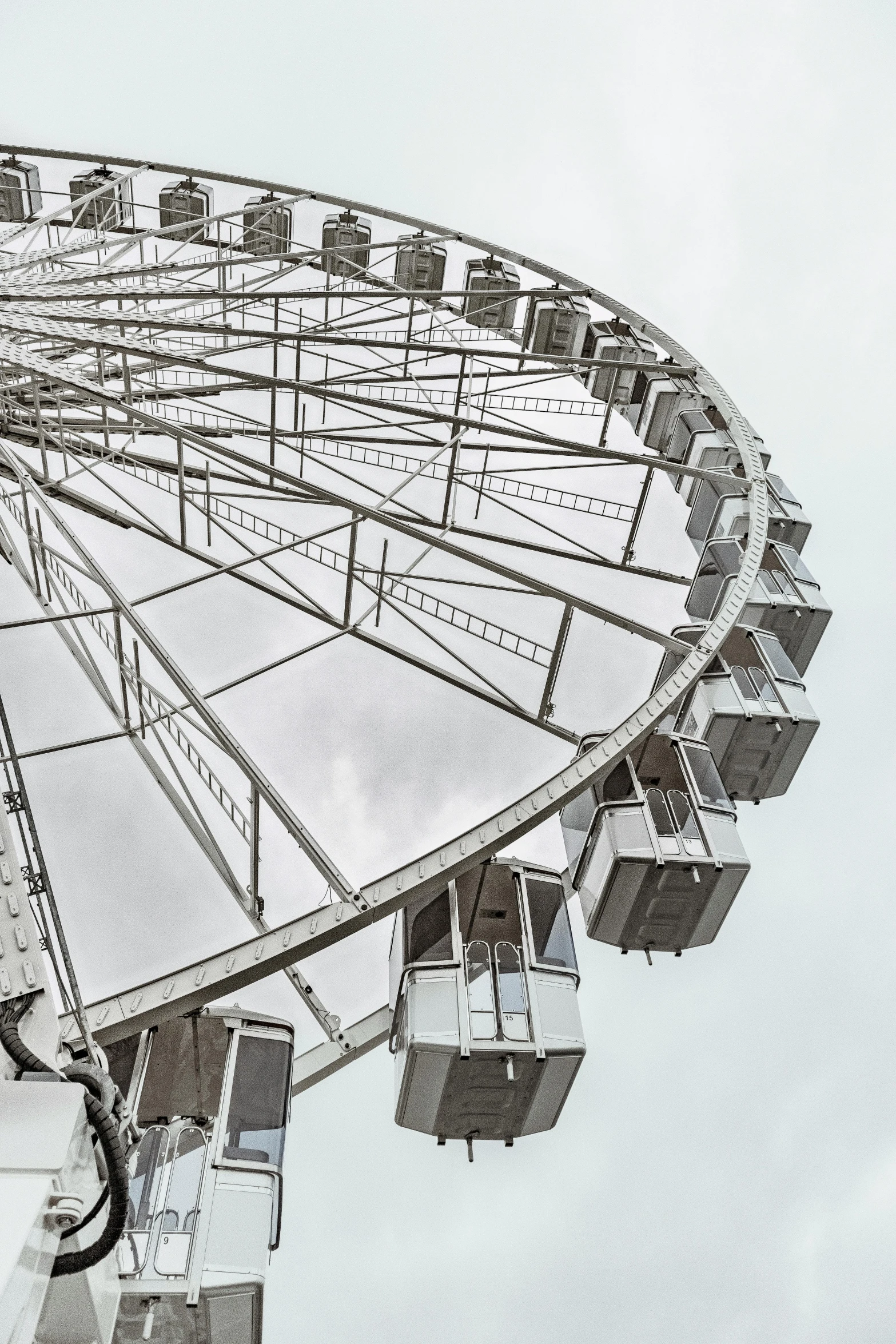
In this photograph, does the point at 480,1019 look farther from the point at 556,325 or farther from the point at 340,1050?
the point at 556,325

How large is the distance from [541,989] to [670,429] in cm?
1553

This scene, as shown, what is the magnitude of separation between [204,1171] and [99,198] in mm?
27665

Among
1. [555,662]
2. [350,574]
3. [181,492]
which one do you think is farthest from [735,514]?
[181,492]

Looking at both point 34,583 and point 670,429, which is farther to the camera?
point 670,429

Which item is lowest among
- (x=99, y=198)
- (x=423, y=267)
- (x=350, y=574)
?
(x=423, y=267)

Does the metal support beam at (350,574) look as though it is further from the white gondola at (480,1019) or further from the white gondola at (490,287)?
the white gondola at (490,287)

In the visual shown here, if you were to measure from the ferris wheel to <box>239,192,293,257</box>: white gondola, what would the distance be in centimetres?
13

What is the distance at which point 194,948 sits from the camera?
18266 millimetres

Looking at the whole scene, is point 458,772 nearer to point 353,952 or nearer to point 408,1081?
point 353,952

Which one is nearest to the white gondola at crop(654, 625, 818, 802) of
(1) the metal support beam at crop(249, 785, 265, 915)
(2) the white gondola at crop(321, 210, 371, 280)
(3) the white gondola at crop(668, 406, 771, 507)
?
(1) the metal support beam at crop(249, 785, 265, 915)

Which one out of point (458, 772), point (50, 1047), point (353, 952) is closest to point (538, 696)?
point (458, 772)

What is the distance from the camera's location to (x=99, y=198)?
2858 centimetres

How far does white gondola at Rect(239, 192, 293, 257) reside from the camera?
28.2 m

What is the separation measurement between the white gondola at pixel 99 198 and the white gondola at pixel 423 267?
735 cm
